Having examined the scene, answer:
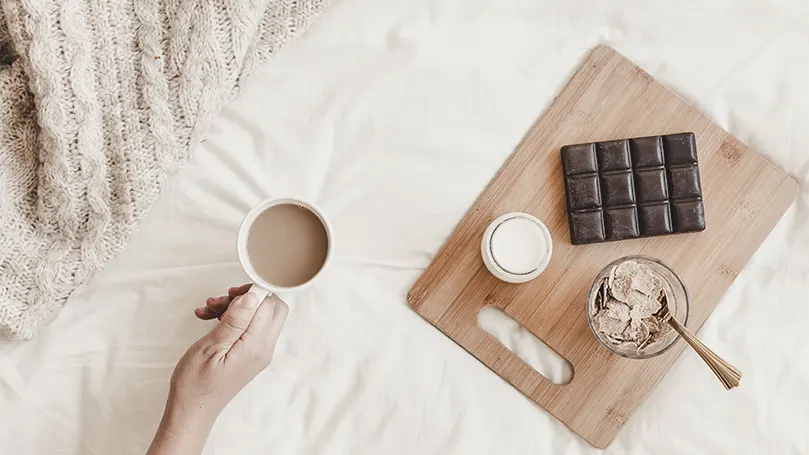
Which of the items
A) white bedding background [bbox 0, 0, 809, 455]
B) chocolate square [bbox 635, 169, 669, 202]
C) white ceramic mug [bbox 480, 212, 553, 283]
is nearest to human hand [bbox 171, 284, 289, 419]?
white bedding background [bbox 0, 0, 809, 455]

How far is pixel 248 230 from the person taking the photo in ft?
2.84

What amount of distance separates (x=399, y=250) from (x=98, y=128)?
43 centimetres

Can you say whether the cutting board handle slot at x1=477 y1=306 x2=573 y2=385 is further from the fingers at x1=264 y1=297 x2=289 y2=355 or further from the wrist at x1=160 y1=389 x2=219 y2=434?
the wrist at x1=160 y1=389 x2=219 y2=434

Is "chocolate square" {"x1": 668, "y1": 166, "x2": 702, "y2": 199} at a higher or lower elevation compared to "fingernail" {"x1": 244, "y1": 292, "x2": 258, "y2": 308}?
higher

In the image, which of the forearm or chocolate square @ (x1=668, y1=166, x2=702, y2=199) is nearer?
the forearm

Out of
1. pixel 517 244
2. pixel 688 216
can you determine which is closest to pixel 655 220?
pixel 688 216

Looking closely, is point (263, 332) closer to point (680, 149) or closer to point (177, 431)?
point (177, 431)

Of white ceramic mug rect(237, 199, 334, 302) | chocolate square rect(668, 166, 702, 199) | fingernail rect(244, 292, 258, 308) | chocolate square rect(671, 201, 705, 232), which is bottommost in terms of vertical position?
fingernail rect(244, 292, 258, 308)

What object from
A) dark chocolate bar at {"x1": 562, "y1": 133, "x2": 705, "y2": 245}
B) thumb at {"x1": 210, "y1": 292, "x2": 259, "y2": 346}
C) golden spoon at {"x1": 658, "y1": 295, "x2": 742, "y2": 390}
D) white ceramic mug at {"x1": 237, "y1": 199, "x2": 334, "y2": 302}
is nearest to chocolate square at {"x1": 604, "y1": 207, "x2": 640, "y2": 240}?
dark chocolate bar at {"x1": 562, "y1": 133, "x2": 705, "y2": 245}

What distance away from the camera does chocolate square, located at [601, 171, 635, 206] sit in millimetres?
951

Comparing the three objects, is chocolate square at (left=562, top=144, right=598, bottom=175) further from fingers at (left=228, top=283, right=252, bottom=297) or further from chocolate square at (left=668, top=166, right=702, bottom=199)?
fingers at (left=228, top=283, right=252, bottom=297)

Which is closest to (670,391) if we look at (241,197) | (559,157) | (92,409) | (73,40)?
(559,157)

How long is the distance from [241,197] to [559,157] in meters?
0.44

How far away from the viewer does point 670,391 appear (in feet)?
3.23
